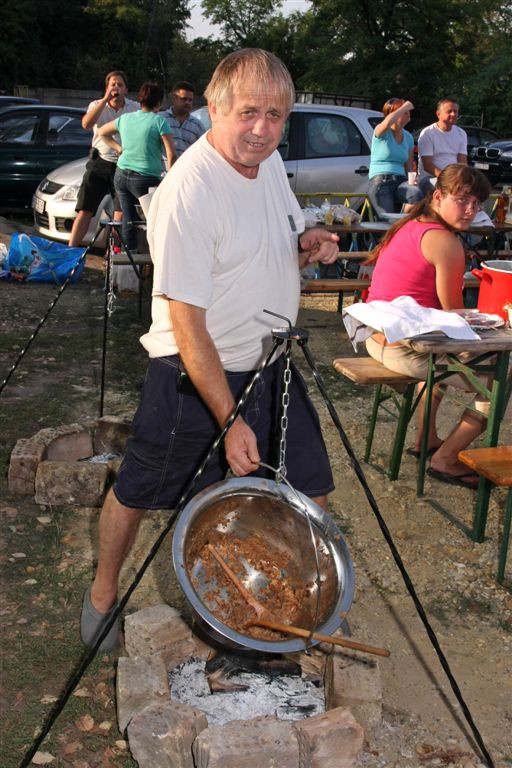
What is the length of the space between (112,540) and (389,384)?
2.16 meters

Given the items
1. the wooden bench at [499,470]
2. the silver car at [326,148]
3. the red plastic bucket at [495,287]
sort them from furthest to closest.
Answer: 1. the silver car at [326,148]
2. the red plastic bucket at [495,287]
3. the wooden bench at [499,470]

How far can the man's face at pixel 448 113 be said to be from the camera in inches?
363

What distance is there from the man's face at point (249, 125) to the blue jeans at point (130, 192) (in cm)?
578

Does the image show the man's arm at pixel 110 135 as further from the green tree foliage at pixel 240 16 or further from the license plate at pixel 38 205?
the green tree foliage at pixel 240 16

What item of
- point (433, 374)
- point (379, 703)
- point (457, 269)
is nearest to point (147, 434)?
point (379, 703)

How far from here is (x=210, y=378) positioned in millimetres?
2453

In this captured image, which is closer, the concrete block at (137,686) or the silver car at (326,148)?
the concrete block at (137,686)

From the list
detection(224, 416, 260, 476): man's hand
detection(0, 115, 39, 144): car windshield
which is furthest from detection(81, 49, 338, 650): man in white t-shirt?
detection(0, 115, 39, 144): car windshield

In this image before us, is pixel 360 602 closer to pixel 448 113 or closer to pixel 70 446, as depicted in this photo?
pixel 70 446

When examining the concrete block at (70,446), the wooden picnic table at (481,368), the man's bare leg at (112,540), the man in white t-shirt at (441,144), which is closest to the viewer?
the man's bare leg at (112,540)

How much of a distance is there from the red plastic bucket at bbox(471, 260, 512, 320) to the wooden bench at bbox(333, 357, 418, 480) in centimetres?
56

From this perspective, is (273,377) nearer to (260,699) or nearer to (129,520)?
(129,520)

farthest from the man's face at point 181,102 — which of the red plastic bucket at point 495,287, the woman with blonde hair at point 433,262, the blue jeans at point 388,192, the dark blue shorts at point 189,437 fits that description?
the dark blue shorts at point 189,437

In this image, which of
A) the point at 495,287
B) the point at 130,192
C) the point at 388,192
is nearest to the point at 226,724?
the point at 495,287
